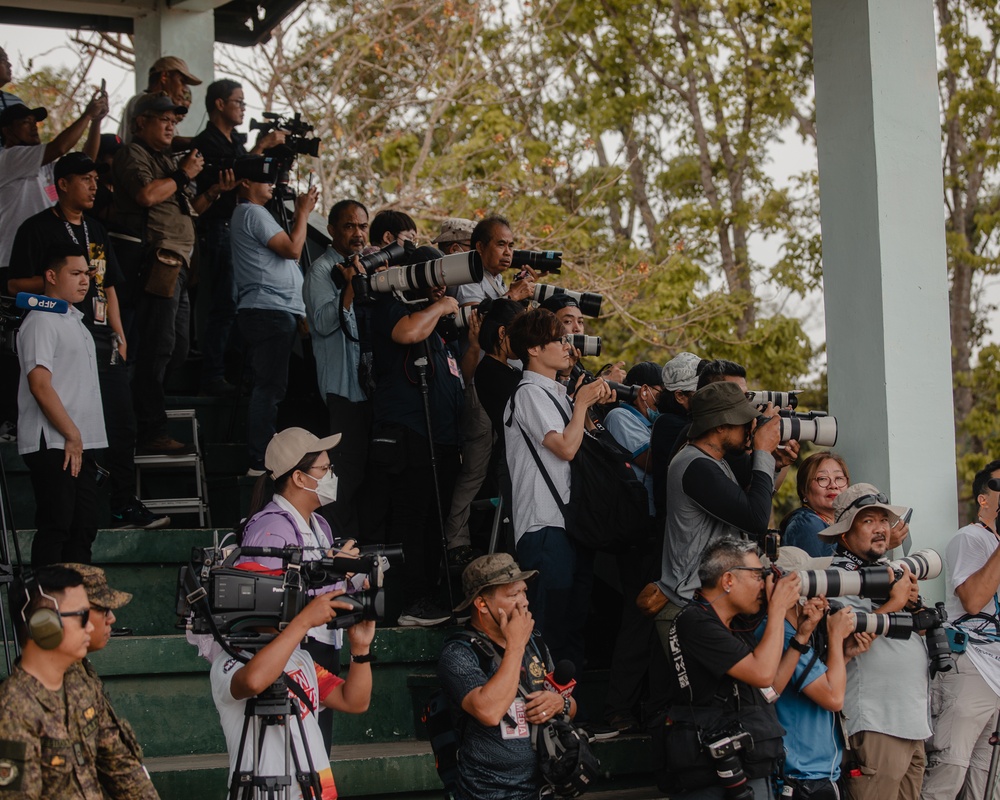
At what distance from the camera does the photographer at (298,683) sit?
393cm

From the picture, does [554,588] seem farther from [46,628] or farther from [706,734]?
[46,628]

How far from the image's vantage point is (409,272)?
6.09 m

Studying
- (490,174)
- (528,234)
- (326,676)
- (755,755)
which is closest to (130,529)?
(326,676)

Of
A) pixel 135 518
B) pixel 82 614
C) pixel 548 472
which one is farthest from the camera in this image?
pixel 135 518

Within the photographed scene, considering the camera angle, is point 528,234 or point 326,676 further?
point 528,234

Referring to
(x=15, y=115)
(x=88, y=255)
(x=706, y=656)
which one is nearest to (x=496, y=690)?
(x=706, y=656)

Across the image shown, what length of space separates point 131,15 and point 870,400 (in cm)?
686

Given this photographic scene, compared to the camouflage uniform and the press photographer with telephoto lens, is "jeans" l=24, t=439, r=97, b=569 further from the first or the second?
the camouflage uniform

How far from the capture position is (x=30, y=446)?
5562 mm

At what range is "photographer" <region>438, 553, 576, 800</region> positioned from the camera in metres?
Result: 4.47

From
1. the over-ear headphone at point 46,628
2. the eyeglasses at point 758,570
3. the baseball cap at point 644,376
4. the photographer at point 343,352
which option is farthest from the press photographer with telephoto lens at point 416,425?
the over-ear headphone at point 46,628

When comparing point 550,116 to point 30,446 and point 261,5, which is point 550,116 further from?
point 30,446

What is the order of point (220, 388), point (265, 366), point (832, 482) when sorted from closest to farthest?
point (832, 482) < point (265, 366) < point (220, 388)

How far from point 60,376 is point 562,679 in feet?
8.80
